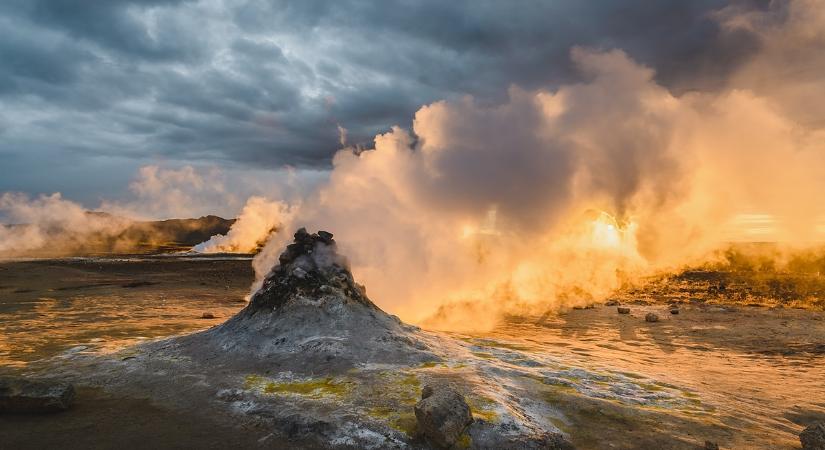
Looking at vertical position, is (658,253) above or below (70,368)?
above

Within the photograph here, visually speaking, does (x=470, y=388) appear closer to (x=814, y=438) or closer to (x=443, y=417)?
(x=443, y=417)

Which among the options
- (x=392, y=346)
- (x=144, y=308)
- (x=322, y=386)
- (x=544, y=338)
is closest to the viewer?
(x=322, y=386)

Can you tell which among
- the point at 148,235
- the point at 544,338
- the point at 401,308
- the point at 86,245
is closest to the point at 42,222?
the point at 86,245

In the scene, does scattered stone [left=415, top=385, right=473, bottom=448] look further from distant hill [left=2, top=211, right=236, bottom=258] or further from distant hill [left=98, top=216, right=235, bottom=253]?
distant hill [left=98, top=216, right=235, bottom=253]

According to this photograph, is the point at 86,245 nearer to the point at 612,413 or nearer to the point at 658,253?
the point at 658,253

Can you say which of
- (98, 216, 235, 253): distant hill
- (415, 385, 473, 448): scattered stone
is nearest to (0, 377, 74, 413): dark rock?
(415, 385, 473, 448): scattered stone

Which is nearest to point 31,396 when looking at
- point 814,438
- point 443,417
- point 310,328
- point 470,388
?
point 310,328

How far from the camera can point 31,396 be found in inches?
331

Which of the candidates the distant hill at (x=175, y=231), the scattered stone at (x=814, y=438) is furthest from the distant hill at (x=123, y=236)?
the scattered stone at (x=814, y=438)

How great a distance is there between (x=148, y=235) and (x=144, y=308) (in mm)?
132416

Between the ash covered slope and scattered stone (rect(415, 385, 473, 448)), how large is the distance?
350cm

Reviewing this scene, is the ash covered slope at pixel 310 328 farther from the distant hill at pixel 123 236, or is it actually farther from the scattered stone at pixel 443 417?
the distant hill at pixel 123 236

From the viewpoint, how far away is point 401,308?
20.8m

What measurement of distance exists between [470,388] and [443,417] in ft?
6.97
